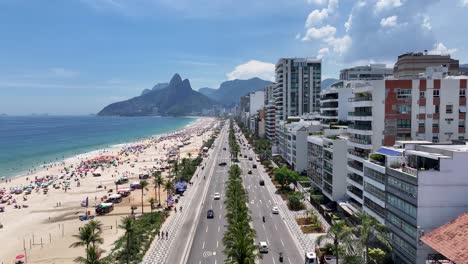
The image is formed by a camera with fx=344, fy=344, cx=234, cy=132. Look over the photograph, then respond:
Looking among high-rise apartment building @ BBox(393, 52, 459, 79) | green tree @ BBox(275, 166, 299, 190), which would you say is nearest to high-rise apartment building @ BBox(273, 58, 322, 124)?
high-rise apartment building @ BBox(393, 52, 459, 79)

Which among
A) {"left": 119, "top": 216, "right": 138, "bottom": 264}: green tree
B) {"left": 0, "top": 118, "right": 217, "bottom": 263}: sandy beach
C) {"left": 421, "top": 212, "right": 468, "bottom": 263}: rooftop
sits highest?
{"left": 421, "top": 212, "right": 468, "bottom": 263}: rooftop

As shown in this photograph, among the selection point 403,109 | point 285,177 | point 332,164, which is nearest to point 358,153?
point 332,164

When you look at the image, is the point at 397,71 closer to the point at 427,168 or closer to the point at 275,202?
the point at 275,202

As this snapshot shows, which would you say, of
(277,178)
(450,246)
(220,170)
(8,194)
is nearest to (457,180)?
(450,246)

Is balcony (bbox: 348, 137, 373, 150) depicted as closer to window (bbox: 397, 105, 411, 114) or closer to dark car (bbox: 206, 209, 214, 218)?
window (bbox: 397, 105, 411, 114)

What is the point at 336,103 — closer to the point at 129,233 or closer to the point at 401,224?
the point at 401,224
